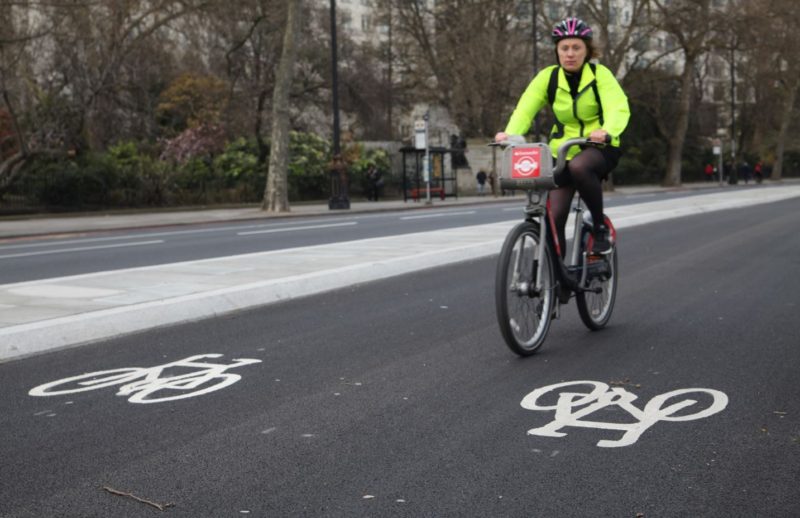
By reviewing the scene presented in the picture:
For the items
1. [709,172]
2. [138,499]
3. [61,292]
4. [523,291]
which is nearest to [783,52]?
[709,172]

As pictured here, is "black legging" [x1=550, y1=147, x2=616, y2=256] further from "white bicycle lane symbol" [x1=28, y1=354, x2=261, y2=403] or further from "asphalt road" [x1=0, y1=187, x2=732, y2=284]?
"asphalt road" [x1=0, y1=187, x2=732, y2=284]

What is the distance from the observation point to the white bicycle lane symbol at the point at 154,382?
4973mm

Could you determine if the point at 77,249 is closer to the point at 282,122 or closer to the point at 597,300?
the point at 597,300

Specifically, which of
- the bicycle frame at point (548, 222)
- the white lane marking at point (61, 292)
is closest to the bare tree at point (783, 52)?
the white lane marking at point (61, 292)

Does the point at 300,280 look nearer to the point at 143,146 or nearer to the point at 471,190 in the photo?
the point at 143,146

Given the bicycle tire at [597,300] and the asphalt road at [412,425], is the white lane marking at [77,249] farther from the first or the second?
the bicycle tire at [597,300]

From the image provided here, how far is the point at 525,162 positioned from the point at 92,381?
8.87 feet

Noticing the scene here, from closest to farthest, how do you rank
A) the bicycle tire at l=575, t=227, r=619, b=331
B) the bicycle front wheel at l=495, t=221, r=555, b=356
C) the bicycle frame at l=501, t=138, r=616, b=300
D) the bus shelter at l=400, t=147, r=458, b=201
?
the bicycle front wheel at l=495, t=221, r=555, b=356 → the bicycle frame at l=501, t=138, r=616, b=300 → the bicycle tire at l=575, t=227, r=619, b=331 → the bus shelter at l=400, t=147, r=458, b=201

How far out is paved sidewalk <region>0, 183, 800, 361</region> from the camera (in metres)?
6.64

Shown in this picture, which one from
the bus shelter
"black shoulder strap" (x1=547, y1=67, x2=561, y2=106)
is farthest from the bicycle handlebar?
the bus shelter

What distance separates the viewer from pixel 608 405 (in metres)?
4.55

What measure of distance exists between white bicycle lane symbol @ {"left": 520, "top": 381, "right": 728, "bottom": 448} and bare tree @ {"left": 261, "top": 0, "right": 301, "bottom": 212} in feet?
84.1

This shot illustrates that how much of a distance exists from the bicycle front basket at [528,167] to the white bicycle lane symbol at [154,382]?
1844 millimetres

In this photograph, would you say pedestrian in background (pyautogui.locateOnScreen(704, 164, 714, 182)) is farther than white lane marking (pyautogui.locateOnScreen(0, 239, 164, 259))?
Yes
